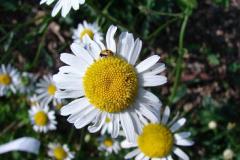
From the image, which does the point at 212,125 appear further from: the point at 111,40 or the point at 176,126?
the point at 111,40

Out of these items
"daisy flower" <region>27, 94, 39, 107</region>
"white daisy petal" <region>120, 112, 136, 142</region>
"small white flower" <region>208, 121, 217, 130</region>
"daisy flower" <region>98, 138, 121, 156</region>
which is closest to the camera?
"white daisy petal" <region>120, 112, 136, 142</region>

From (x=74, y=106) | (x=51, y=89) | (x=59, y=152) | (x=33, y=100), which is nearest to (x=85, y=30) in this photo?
(x=51, y=89)

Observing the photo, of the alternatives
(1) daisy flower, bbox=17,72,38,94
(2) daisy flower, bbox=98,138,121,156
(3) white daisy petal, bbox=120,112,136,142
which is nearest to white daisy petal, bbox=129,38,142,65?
(3) white daisy petal, bbox=120,112,136,142

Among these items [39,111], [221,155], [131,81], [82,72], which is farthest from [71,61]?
[221,155]

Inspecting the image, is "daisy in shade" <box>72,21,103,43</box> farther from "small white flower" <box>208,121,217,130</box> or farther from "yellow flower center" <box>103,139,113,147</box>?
"small white flower" <box>208,121,217,130</box>

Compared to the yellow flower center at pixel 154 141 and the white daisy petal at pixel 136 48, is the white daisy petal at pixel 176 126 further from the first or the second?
the white daisy petal at pixel 136 48

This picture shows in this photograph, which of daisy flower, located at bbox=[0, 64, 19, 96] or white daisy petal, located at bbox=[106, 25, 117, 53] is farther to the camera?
daisy flower, located at bbox=[0, 64, 19, 96]

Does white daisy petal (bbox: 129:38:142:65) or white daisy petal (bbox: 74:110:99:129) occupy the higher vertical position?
white daisy petal (bbox: 129:38:142:65)

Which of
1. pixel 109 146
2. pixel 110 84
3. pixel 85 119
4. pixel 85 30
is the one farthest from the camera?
pixel 109 146
